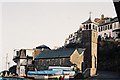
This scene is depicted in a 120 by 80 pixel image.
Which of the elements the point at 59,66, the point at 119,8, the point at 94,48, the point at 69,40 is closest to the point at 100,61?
the point at 94,48

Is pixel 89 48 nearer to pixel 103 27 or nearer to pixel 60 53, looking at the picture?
pixel 60 53

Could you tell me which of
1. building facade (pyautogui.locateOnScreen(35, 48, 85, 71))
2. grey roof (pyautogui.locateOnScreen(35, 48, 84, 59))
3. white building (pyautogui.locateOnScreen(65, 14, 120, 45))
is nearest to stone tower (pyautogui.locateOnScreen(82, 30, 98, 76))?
building facade (pyautogui.locateOnScreen(35, 48, 85, 71))

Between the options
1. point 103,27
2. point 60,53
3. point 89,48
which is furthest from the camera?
point 103,27

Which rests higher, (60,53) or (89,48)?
(89,48)

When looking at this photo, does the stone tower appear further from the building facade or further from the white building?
the white building

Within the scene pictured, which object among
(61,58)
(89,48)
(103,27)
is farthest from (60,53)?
(103,27)

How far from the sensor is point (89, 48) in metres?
62.6

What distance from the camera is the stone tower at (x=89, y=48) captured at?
60.4m

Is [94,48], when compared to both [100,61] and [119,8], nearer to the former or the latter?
[100,61]

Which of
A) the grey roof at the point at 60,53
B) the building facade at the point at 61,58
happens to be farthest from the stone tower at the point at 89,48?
the grey roof at the point at 60,53

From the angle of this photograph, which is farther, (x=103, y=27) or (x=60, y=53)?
(x=103, y=27)

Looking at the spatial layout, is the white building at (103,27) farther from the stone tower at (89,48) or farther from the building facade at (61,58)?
the building facade at (61,58)

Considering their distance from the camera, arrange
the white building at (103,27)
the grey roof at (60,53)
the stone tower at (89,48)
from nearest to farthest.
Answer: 1. the grey roof at (60,53)
2. the stone tower at (89,48)
3. the white building at (103,27)

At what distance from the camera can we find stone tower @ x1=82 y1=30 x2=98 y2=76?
6038 centimetres
